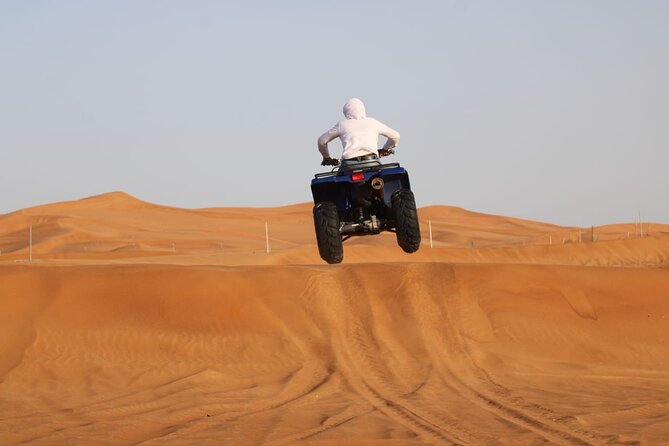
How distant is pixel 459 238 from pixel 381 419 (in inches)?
2455

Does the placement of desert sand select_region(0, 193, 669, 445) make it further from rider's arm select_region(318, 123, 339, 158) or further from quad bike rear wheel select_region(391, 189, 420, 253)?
rider's arm select_region(318, 123, 339, 158)

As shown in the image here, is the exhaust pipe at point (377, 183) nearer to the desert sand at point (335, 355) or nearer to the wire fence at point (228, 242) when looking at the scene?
the desert sand at point (335, 355)

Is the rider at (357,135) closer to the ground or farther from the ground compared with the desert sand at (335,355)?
farther from the ground

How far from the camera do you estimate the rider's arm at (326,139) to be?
37.0ft

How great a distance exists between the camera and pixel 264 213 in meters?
85.5

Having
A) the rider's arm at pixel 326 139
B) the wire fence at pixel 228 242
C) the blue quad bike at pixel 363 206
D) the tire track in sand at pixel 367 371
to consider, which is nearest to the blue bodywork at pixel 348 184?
the blue quad bike at pixel 363 206

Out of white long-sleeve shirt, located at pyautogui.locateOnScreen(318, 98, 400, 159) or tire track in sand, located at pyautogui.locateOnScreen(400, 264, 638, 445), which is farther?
white long-sleeve shirt, located at pyautogui.locateOnScreen(318, 98, 400, 159)

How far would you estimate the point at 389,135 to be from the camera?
1145 centimetres

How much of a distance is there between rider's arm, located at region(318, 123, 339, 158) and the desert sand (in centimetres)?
281

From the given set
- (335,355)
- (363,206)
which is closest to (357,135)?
(363,206)

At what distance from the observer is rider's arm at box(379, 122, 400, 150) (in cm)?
1129

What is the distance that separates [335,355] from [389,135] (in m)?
5.43

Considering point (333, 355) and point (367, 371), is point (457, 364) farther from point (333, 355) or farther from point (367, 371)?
point (333, 355)

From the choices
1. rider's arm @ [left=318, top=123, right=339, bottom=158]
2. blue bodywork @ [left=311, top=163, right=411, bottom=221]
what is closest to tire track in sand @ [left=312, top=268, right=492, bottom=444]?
blue bodywork @ [left=311, top=163, right=411, bottom=221]
